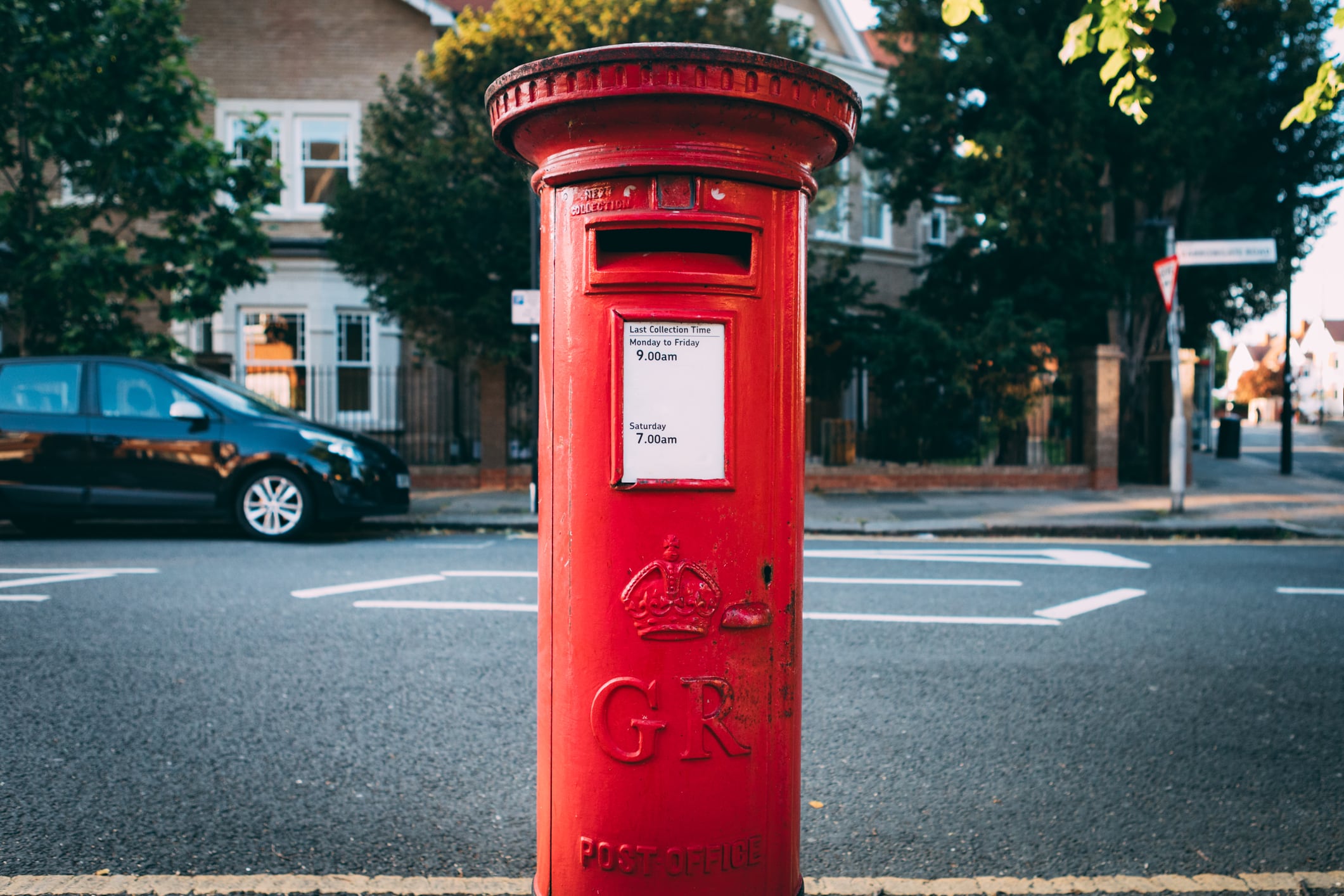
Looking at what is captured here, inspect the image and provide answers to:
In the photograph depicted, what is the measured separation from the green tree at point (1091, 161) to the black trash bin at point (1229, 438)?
6086 mm

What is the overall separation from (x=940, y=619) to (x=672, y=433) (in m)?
4.45

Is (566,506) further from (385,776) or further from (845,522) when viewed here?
(845,522)

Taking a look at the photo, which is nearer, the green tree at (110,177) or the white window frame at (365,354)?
the green tree at (110,177)

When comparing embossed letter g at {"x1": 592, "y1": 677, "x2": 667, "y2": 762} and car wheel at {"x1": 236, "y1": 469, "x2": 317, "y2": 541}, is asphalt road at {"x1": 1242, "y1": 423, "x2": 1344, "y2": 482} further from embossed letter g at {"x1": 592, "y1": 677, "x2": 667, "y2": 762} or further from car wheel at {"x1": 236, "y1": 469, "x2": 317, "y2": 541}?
embossed letter g at {"x1": 592, "y1": 677, "x2": 667, "y2": 762}

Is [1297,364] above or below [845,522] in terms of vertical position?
above

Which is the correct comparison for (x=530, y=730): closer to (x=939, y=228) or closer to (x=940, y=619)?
(x=940, y=619)

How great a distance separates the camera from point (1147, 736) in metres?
4.12

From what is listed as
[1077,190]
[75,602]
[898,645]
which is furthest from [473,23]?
[898,645]

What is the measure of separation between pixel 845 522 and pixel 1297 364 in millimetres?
82389

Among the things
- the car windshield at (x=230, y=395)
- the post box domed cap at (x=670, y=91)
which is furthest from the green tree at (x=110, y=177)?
the post box domed cap at (x=670, y=91)

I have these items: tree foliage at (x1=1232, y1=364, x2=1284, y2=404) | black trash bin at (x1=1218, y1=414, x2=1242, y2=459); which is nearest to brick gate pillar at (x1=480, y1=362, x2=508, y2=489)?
black trash bin at (x1=1218, y1=414, x2=1242, y2=459)

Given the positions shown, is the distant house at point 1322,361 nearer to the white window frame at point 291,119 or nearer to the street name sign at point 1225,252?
the street name sign at point 1225,252

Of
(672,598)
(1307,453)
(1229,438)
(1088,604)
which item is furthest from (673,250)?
(1307,453)

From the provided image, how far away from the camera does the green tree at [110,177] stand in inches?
455
